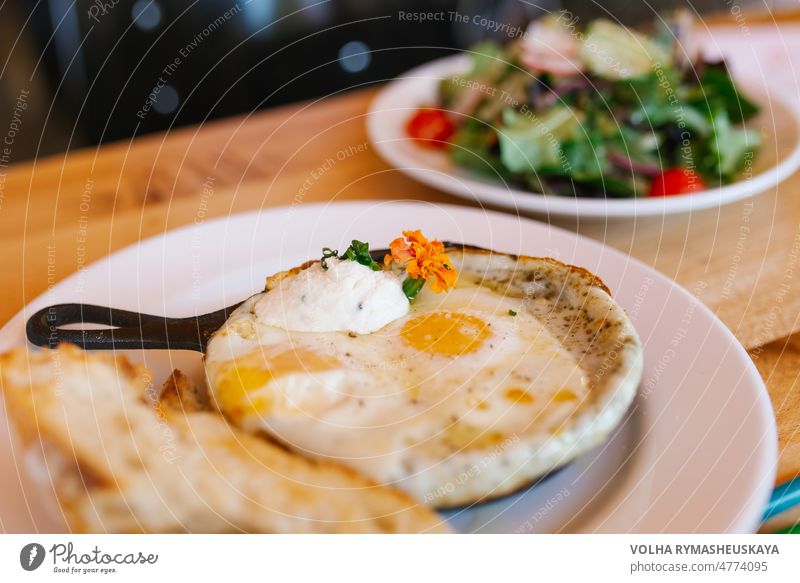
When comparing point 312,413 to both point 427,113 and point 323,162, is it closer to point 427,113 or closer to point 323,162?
point 323,162

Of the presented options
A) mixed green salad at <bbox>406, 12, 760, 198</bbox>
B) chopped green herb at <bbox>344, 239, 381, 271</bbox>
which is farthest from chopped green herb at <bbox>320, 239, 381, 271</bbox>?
mixed green salad at <bbox>406, 12, 760, 198</bbox>

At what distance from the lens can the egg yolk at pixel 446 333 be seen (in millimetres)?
658

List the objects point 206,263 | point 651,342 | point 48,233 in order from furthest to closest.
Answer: point 48,233
point 206,263
point 651,342

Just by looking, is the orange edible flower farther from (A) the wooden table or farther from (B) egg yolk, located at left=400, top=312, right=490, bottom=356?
(A) the wooden table

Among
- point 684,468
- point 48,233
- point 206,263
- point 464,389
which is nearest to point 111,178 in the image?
point 48,233

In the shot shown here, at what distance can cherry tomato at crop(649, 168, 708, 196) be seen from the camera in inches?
48.1

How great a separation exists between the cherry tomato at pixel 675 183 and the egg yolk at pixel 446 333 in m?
0.69

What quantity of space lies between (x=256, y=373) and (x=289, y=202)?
2.02ft

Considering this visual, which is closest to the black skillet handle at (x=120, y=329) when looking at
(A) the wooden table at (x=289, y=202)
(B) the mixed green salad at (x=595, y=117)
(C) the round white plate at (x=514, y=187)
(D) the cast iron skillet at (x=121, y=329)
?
(D) the cast iron skillet at (x=121, y=329)

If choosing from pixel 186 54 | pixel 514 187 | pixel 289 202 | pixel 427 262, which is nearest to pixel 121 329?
pixel 427 262

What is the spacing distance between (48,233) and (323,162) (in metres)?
0.51

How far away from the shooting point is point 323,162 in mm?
1366

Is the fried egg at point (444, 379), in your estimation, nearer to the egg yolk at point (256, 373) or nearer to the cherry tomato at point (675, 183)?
the egg yolk at point (256, 373)

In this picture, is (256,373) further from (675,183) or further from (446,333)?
(675,183)
